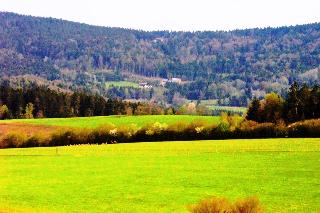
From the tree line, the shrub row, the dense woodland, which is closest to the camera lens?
the shrub row

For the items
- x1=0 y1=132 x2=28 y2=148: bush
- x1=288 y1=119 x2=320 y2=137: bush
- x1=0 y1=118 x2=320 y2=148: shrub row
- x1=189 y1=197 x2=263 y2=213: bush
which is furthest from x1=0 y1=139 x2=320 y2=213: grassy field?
x1=0 y1=132 x2=28 y2=148: bush

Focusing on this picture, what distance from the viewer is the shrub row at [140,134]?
294 feet

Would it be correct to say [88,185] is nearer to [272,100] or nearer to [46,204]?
→ [46,204]

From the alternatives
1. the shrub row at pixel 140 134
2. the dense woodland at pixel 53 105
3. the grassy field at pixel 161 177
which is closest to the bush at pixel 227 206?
the grassy field at pixel 161 177

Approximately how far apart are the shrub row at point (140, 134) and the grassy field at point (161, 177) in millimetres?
11620

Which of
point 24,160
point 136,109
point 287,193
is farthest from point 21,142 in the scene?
point 136,109

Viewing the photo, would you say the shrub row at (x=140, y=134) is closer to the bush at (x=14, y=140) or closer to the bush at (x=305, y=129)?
the bush at (x=14, y=140)

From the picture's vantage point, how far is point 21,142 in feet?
315

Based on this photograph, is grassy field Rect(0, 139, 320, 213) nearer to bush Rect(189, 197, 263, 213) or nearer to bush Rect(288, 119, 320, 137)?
bush Rect(288, 119, 320, 137)

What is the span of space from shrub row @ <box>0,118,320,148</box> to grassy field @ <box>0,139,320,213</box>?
11.6 m

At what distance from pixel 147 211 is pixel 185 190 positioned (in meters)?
8.18

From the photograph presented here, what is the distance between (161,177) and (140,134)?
46121 mm

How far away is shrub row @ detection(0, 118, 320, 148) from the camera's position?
89625mm

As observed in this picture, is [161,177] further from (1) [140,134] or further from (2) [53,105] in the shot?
(2) [53,105]
